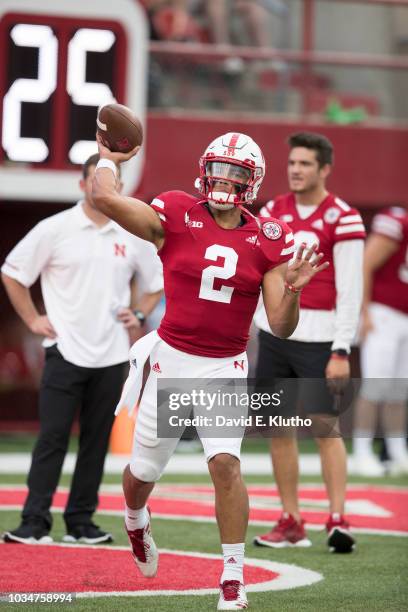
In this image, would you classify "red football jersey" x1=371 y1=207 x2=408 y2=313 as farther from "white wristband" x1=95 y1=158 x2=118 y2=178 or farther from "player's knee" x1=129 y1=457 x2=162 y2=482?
"player's knee" x1=129 y1=457 x2=162 y2=482

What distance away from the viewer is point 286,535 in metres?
6.85

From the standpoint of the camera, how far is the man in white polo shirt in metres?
6.77

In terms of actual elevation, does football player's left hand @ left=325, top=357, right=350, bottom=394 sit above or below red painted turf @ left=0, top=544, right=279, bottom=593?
above

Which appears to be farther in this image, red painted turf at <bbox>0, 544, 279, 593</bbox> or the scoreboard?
the scoreboard

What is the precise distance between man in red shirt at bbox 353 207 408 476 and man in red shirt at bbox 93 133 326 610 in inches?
188

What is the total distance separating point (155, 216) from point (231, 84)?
8.18m

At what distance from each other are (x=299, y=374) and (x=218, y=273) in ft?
6.48

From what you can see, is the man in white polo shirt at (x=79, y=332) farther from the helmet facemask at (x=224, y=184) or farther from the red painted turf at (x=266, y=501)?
the helmet facemask at (x=224, y=184)

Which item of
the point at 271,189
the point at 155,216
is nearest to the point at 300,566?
the point at 155,216

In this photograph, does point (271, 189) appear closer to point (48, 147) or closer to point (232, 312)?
point (48, 147)

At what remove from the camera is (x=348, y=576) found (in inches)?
233

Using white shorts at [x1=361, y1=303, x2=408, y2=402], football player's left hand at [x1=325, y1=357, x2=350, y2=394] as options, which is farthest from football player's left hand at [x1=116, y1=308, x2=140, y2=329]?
white shorts at [x1=361, y1=303, x2=408, y2=402]

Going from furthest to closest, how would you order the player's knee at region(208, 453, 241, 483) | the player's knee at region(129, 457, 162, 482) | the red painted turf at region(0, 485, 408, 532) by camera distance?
the red painted turf at region(0, 485, 408, 532) < the player's knee at region(129, 457, 162, 482) < the player's knee at region(208, 453, 241, 483)

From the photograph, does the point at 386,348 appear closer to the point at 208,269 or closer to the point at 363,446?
the point at 363,446
